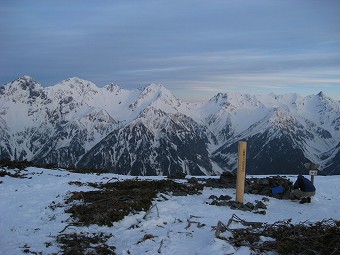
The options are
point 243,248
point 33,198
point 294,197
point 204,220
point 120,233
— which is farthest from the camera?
point 294,197

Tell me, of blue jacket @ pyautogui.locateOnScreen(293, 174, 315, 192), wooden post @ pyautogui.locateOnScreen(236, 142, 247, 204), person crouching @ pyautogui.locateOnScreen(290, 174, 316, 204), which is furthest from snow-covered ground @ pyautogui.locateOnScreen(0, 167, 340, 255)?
wooden post @ pyautogui.locateOnScreen(236, 142, 247, 204)

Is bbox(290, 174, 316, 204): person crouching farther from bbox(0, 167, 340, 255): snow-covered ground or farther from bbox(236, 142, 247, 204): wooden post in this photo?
bbox(236, 142, 247, 204): wooden post

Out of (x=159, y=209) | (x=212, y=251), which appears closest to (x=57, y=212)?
(x=159, y=209)

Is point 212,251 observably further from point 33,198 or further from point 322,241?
point 33,198

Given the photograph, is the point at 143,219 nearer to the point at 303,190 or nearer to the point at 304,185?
the point at 303,190

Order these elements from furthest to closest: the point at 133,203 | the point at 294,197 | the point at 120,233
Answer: the point at 294,197, the point at 133,203, the point at 120,233

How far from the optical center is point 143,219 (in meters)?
14.6

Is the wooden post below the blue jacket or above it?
above

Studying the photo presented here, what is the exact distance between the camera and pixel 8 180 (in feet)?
72.9

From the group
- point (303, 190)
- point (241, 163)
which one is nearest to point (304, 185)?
point (303, 190)

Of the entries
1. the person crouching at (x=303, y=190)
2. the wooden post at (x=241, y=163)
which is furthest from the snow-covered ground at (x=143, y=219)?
the wooden post at (x=241, y=163)

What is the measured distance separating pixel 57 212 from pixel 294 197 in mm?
13424

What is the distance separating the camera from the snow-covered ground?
1173 cm

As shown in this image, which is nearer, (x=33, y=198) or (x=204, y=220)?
(x=204, y=220)
